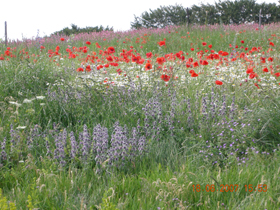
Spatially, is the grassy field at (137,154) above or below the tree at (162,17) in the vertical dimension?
below

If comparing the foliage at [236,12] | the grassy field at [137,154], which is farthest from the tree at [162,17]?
the grassy field at [137,154]

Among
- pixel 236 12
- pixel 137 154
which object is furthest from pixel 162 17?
pixel 137 154

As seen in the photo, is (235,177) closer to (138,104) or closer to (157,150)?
(157,150)

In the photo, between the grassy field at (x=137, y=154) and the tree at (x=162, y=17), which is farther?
the tree at (x=162, y=17)

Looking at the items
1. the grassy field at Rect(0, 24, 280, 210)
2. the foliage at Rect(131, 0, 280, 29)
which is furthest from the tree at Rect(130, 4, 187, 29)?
the grassy field at Rect(0, 24, 280, 210)
